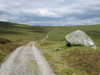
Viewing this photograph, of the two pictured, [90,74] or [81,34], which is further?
[81,34]

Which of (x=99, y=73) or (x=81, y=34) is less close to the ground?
(x=81, y=34)

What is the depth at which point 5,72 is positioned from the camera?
17.8m

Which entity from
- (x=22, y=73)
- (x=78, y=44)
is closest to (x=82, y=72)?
(x=22, y=73)

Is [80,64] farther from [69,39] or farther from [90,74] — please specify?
[69,39]

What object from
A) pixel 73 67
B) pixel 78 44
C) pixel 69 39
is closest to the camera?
pixel 73 67

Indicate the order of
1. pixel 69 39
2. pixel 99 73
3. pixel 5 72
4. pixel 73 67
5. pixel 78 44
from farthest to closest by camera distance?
pixel 69 39 → pixel 78 44 → pixel 73 67 → pixel 5 72 → pixel 99 73

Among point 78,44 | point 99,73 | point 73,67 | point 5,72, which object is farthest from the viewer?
point 78,44

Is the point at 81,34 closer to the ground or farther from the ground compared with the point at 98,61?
farther from the ground

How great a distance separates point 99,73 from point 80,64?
4680 mm

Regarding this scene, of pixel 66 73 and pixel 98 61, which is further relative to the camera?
pixel 98 61

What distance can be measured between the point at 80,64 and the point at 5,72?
10.3 meters

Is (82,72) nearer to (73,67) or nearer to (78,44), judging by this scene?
(73,67)

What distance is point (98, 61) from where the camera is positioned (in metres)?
20.6

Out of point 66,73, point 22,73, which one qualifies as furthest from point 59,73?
point 22,73
